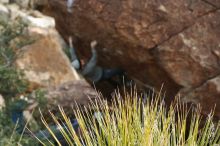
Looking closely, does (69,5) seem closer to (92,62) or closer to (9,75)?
(92,62)

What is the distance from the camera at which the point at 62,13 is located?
695 cm

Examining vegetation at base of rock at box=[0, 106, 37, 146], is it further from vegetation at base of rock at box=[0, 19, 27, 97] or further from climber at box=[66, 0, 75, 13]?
climber at box=[66, 0, 75, 13]

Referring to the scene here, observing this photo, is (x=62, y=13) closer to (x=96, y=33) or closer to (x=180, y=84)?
(x=96, y=33)

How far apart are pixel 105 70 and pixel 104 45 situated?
2.19ft

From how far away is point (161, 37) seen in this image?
6176 millimetres

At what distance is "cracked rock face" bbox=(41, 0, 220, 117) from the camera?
594 cm

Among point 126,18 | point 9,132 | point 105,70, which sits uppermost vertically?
point 126,18

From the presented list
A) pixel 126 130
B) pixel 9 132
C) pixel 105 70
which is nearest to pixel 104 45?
pixel 105 70

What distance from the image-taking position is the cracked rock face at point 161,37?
234 inches

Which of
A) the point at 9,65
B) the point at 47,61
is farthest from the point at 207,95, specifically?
the point at 47,61

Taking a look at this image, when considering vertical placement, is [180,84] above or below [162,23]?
below

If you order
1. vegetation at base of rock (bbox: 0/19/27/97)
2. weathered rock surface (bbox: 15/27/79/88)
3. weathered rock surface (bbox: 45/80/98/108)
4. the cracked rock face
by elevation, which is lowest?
weathered rock surface (bbox: 15/27/79/88)

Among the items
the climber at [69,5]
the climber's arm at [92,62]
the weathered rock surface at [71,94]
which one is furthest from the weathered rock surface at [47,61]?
the climber at [69,5]

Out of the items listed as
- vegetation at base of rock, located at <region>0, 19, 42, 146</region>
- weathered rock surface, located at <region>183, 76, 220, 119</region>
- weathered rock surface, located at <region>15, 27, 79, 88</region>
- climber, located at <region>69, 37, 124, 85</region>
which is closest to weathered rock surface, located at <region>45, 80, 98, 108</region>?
climber, located at <region>69, 37, 124, 85</region>
